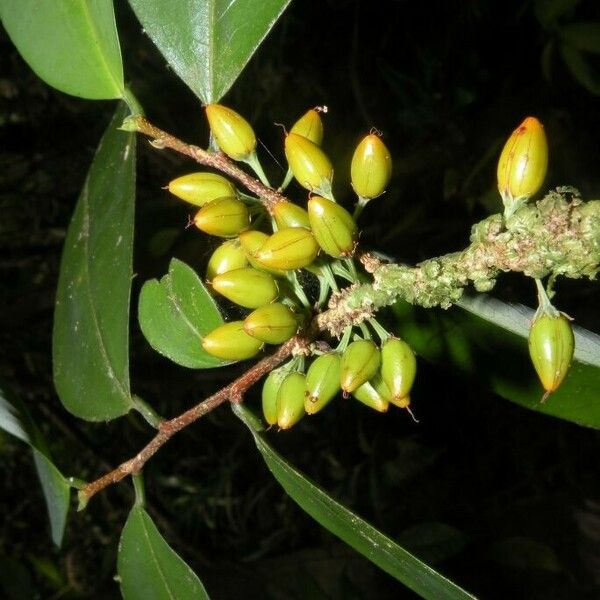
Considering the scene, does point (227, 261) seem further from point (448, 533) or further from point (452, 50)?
point (452, 50)

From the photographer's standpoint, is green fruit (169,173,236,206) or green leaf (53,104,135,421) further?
green leaf (53,104,135,421)

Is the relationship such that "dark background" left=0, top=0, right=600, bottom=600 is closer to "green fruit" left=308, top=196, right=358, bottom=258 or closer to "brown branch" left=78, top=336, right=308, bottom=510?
"brown branch" left=78, top=336, right=308, bottom=510

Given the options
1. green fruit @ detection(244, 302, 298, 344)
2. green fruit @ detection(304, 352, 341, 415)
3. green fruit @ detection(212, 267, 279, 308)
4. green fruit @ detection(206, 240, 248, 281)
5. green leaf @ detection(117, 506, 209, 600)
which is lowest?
green leaf @ detection(117, 506, 209, 600)


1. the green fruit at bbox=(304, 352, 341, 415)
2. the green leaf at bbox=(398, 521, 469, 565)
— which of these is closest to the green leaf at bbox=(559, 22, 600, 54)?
the green leaf at bbox=(398, 521, 469, 565)

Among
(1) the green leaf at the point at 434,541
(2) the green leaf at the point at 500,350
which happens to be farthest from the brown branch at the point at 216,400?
(1) the green leaf at the point at 434,541

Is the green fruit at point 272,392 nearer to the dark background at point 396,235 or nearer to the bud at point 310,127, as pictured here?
the bud at point 310,127

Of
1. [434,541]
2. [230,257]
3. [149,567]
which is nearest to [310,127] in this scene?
[230,257]
